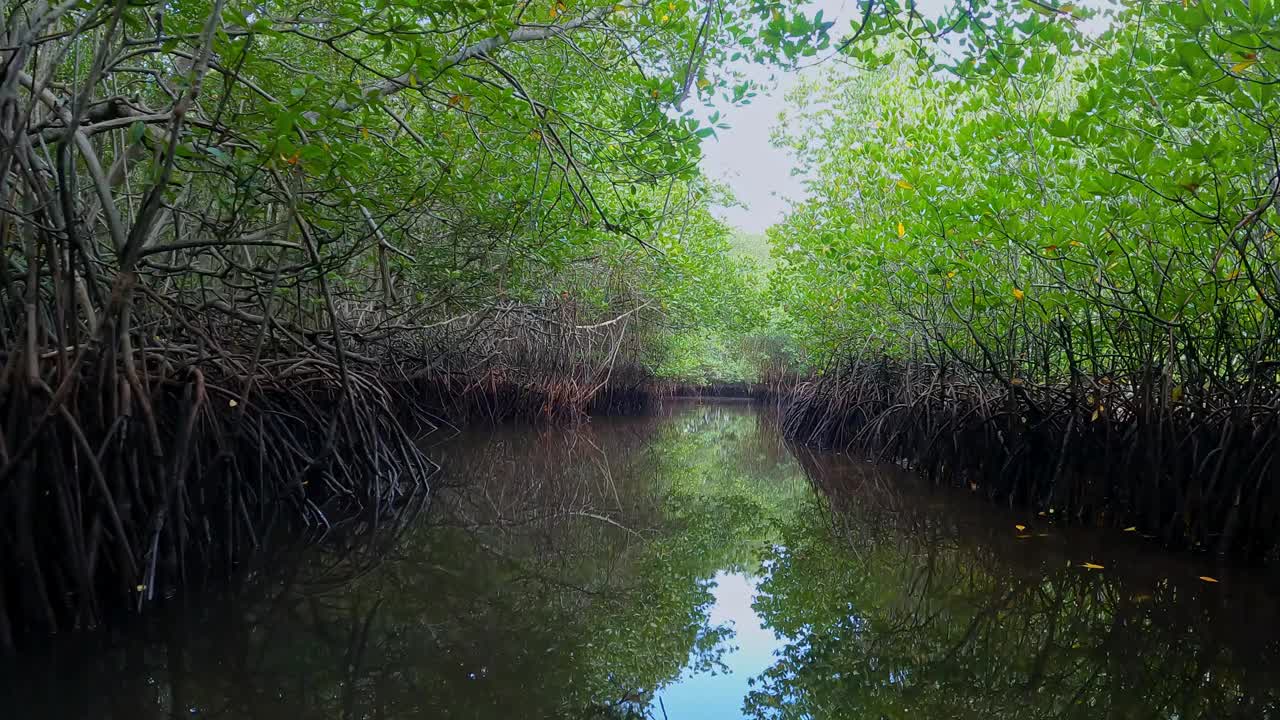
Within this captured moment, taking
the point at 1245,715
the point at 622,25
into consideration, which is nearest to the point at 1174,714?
the point at 1245,715

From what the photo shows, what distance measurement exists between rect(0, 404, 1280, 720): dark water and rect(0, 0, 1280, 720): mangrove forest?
18 mm

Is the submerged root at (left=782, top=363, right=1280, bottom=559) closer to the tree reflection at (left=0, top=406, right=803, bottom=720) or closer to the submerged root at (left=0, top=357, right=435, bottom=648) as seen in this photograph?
the tree reflection at (left=0, top=406, right=803, bottom=720)

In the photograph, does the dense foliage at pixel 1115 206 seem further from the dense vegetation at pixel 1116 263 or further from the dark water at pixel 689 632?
the dark water at pixel 689 632

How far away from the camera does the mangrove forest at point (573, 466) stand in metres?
2.13

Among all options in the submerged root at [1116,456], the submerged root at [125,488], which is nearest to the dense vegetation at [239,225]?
the submerged root at [125,488]

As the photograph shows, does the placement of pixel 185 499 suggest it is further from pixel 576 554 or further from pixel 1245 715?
pixel 1245 715

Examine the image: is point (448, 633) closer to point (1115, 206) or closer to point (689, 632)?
point (689, 632)

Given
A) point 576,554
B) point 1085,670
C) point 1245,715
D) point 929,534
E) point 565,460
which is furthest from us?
point 565,460

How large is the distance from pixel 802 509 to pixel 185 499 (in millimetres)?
3854

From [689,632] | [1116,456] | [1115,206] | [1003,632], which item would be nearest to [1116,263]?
[1115,206]

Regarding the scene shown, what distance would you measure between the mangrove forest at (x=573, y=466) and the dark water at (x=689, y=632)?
2cm

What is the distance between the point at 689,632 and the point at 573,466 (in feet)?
14.3

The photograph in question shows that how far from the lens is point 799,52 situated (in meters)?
2.76

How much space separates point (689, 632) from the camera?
2562mm
